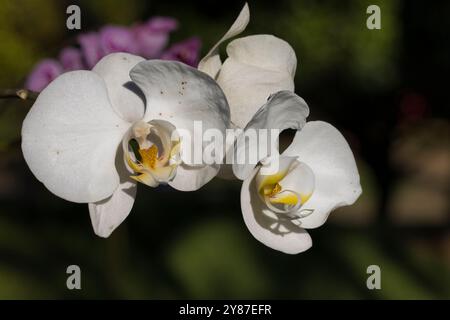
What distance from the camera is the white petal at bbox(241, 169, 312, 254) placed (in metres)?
0.56

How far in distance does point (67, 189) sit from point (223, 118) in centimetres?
13

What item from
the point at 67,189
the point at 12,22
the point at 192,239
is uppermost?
the point at 12,22

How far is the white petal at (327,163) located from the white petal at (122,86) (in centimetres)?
13

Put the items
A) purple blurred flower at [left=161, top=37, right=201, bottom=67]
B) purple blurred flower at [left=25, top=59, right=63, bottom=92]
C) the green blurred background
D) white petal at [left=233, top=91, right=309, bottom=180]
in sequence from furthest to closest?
the green blurred background → purple blurred flower at [left=25, top=59, right=63, bottom=92] → purple blurred flower at [left=161, top=37, right=201, bottom=67] → white petal at [left=233, top=91, right=309, bottom=180]

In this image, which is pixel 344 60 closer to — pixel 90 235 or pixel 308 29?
pixel 308 29

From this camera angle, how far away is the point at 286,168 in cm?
55

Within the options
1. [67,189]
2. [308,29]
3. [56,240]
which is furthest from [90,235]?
[67,189]

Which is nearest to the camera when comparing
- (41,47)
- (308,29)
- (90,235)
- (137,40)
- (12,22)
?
(137,40)

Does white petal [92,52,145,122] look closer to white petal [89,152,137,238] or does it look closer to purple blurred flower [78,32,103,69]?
white petal [89,152,137,238]

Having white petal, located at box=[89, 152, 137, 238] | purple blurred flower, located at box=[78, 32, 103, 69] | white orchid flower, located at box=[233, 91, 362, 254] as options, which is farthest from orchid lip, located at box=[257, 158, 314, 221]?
purple blurred flower, located at box=[78, 32, 103, 69]

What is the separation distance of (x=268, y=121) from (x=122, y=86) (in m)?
0.13

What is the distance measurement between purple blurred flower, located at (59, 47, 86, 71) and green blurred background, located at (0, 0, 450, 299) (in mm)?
749

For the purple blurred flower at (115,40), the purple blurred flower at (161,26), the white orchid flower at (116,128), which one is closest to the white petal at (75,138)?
the white orchid flower at (116,128)

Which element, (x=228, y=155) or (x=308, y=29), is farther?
(x=308, y=29)
